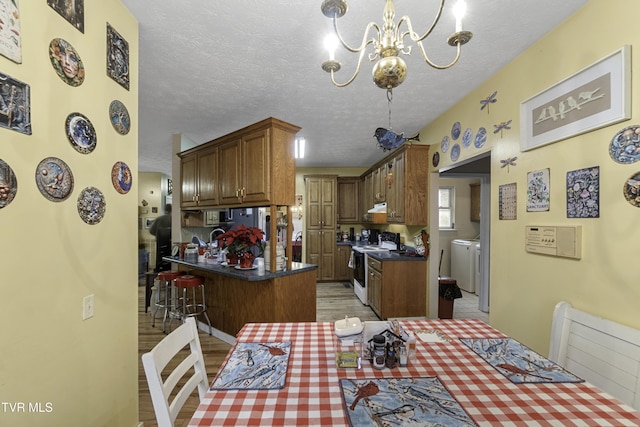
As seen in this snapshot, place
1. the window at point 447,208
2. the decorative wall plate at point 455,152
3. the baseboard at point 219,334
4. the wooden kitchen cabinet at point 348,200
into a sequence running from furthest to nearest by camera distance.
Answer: the wooden kitchen cabinet at point 348,200 < the window at point 447,208 < the baseboard at point 219,334 < the decorative wall plate at point 455,152

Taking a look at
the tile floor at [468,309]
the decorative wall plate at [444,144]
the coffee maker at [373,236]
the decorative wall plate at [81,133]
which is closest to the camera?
the decorative wall plate at [81,133]

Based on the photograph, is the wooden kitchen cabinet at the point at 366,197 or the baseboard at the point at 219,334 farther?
the wooden kitchen cabinet at the point at 366,197

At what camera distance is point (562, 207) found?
177 centimetres

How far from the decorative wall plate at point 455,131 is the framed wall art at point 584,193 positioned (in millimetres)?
1416

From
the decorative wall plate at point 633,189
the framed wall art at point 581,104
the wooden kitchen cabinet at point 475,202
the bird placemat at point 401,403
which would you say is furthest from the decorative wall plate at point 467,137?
the wooden kitchen cabinet at point 475,202

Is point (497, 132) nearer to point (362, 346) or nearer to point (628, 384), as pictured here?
point (628, 384)

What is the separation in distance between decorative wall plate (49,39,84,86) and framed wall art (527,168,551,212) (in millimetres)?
2795

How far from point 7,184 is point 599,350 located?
2.78 m

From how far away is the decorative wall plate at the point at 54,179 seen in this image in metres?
1.13

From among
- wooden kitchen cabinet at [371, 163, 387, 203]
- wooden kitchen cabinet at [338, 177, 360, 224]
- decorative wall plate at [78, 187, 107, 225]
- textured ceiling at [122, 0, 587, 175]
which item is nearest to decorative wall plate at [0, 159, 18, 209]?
decorative wall plate at [78, 187, 107, 225]

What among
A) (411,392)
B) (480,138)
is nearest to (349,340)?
(411,392)

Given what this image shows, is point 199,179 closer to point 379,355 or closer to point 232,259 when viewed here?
point 232,259

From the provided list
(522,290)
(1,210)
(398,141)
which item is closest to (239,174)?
(398,141)

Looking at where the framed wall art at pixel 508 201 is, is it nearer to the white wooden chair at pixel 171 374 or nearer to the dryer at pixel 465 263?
the white wooden chair at pixel 171 374
